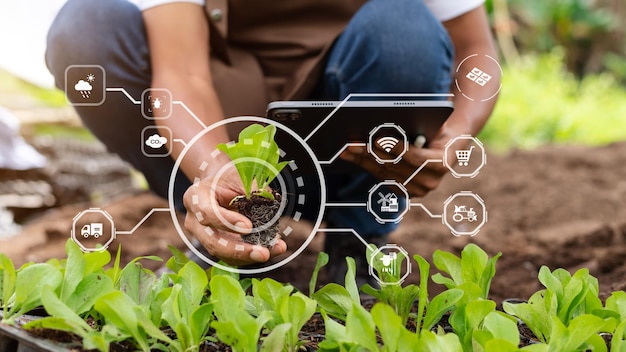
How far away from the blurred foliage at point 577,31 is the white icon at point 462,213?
5915mm

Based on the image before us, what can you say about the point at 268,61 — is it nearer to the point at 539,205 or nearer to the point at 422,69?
the point at 422,69

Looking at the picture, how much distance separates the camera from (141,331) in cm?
73

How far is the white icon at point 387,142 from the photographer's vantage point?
0.90 metres

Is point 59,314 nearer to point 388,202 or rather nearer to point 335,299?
point 335,299

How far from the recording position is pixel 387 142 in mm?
905

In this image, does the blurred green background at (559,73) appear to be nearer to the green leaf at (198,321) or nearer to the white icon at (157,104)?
the white icon at (157,104)

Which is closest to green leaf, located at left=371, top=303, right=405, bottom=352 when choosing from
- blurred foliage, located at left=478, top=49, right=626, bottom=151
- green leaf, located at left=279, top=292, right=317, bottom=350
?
green leaf, located at left=279, top=292, right=317, bottom=350

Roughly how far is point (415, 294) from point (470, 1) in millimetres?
576

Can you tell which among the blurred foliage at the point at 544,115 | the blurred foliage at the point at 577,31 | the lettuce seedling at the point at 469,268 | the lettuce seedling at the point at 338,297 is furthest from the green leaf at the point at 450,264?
the blurred foliage at the point at 577,31

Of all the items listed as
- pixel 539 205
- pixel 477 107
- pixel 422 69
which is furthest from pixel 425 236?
pixel 477 107

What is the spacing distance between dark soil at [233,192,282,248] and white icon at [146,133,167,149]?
0.47 ft

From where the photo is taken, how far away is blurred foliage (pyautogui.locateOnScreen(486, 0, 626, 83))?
6.64 m

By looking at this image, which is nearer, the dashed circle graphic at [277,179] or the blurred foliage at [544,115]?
the dashed circle graphic at [277,179]

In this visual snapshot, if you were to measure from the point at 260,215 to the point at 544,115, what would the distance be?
10.8 ft
